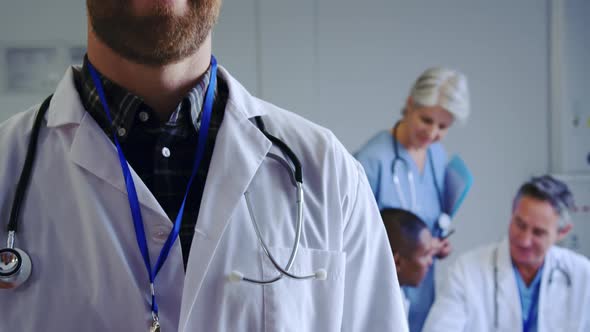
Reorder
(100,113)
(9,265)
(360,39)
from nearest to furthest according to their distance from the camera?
(9,265) → (100,113) → (360,39)

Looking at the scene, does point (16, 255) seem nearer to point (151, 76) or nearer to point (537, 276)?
point (151, 76)

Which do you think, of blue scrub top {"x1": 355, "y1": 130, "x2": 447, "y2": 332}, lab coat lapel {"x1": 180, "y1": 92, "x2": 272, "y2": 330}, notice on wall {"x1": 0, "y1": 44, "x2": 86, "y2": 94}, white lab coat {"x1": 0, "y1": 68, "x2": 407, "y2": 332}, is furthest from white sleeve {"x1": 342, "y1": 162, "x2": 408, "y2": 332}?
notice on wall {"x1": 0, "y1": 44, "x2": 86, "y2": 94}

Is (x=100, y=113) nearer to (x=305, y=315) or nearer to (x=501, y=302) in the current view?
(x=305, y=315)

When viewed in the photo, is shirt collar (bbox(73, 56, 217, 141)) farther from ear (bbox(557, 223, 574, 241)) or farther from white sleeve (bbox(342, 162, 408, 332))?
ear (bbox(557, 223, 574, 241))

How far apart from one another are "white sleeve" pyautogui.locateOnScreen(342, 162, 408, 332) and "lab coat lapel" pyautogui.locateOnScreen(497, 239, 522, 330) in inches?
68.8

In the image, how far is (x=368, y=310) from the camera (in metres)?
0.91

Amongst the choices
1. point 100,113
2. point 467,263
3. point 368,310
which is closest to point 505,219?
point 467,263

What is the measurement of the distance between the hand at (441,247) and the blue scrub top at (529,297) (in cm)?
31

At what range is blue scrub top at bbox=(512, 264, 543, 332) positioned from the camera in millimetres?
2541

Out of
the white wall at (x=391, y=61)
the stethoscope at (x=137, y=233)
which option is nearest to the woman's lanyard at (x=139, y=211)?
the stethoscope at (x=137, y=233)

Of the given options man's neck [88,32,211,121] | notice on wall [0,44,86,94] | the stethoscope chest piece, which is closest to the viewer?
the stethoscope chest piece

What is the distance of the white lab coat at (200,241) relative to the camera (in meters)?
0.73

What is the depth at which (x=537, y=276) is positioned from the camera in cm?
259

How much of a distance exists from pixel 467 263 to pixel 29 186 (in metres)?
2.04
